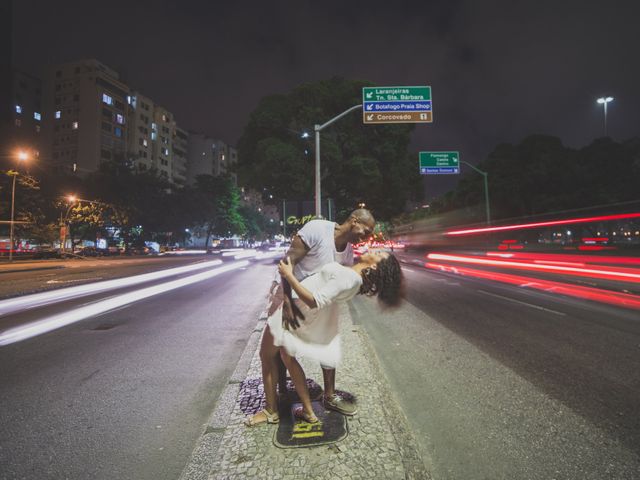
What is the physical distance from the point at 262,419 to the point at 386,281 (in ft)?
A: 5.50

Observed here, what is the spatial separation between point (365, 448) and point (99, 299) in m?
10.5

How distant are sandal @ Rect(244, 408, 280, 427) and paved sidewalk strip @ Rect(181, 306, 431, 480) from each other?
0.04 metres

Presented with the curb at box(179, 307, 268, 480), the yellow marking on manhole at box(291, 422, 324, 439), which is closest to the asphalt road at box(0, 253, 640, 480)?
the curb at box(179, 307, 268, 480)

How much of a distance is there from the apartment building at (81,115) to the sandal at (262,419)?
247ft

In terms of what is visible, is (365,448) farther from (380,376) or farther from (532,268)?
(532,268)

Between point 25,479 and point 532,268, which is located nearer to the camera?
point 25,479

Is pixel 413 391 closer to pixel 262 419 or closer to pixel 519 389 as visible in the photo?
pixel 519 389

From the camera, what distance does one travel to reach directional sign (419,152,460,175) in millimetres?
23938

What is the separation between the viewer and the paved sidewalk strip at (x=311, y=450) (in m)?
2.30

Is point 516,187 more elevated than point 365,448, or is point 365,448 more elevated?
point 516,187

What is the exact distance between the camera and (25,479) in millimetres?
2453

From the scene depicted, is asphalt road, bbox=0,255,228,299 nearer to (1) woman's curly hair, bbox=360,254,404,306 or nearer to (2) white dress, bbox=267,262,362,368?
(2) white dress, bbox=267,262,362,368

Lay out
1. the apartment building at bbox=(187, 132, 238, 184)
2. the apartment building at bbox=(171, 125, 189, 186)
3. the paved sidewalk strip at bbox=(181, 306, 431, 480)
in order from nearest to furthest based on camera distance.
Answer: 1. the paved sidewalk strip at bbox=(181, 306, 431, 480)
2. the apartment building at bbox=(171, 125, 189, 186)
3. the apartment building at bbox=(187, 132, 238, 184)

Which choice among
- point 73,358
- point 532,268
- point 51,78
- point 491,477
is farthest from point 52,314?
point 51,78
